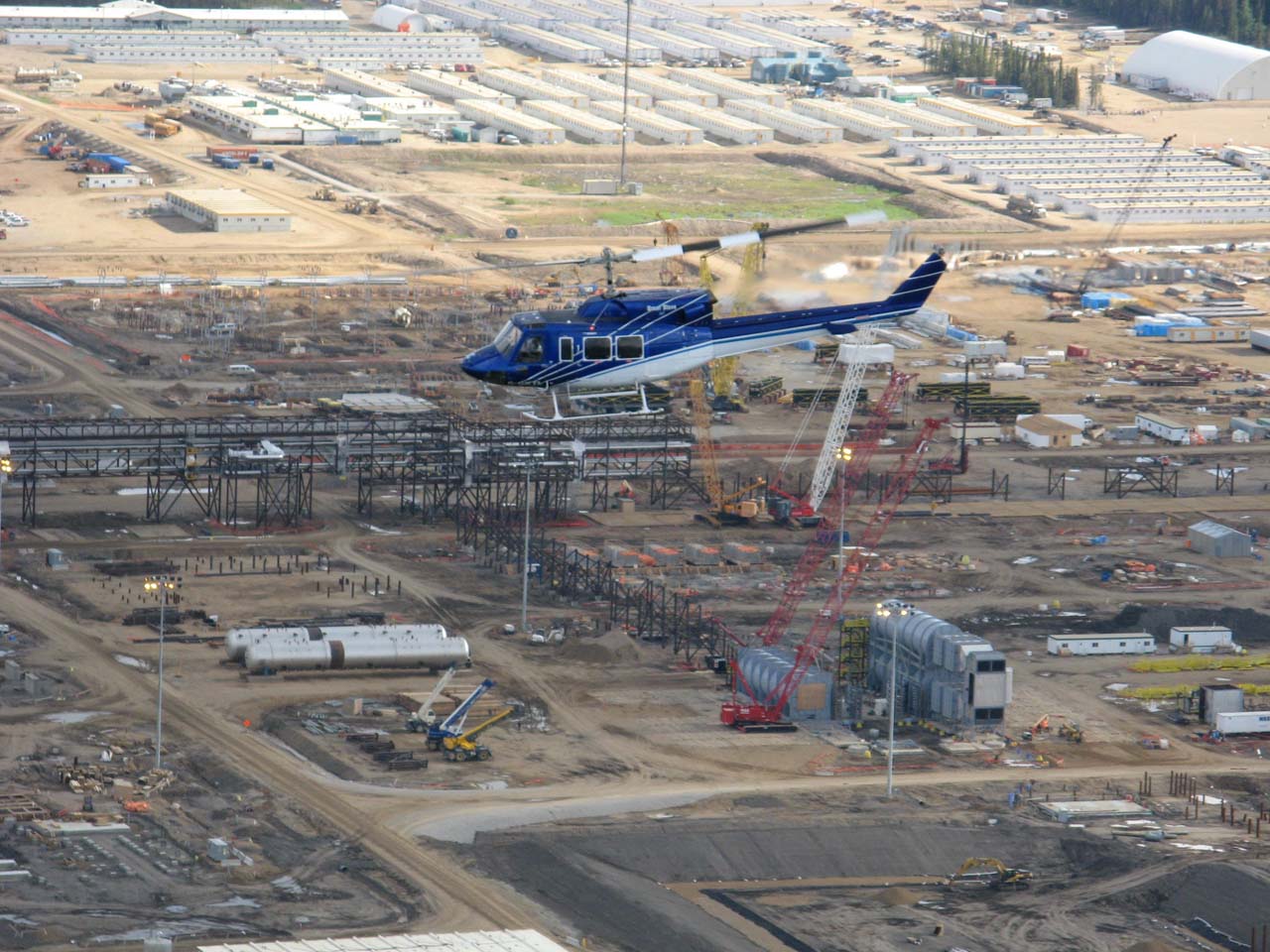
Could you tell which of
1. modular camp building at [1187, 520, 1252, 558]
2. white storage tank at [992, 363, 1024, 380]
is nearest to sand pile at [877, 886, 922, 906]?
modular camp building at [1187, 520, 1252, 558]

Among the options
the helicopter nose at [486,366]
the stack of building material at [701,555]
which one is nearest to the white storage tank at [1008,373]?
the stack of building material at [701,555]

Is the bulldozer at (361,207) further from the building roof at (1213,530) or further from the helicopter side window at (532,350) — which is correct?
the helicopter side window at (532,350)

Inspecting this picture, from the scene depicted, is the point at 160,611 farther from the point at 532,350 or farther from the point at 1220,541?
the point at 1220,541

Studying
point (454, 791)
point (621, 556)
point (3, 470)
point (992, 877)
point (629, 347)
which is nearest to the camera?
point (992, 877)

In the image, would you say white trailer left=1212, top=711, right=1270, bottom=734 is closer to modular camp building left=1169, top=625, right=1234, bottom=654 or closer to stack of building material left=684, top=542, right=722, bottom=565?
modular camp building left=1169, top=625, right=1234, bottom=654

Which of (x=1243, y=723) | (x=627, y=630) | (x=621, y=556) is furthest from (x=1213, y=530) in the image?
(x=627, y=630)
